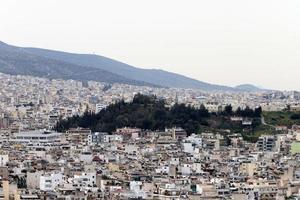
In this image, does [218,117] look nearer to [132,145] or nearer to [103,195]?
[132,145]

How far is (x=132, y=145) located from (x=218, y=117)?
15.7 m

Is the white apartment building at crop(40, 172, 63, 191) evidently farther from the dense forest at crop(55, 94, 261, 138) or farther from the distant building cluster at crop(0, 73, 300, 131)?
the distant building cluster at crop(0, 73, 300, 131)

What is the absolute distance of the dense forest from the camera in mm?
68125

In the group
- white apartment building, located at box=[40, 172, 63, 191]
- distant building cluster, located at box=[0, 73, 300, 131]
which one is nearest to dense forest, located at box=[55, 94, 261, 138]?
distant building cluster, located at box=[0, 73, 300, 131]

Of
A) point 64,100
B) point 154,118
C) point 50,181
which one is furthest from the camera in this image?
point 64,100

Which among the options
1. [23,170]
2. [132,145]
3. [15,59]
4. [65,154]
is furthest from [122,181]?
[15,59]

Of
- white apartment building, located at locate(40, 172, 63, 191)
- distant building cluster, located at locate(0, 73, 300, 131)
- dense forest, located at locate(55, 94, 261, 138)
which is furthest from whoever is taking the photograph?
distant building cluster, located at locate(0, 73, 300, 131)

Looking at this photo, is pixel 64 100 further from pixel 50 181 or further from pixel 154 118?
pixel 50 181

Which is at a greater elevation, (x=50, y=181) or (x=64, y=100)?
(x=64, y=100)

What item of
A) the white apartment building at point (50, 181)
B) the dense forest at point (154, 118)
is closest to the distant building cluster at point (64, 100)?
the dense forest at point (154, 118)

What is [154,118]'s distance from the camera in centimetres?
6931

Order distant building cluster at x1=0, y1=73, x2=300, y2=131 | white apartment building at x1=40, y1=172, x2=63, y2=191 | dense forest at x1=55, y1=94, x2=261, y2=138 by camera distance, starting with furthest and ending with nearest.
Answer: distant building cluster at x1=0, y1=73, x2=300, y2=131 → dense forest at x1=55, y1=94, x2=261, y2=138 → white apartment building at x1=40, y1=172, x2=63, y2=191

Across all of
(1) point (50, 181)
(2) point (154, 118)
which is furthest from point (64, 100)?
(1) point (50, 181)

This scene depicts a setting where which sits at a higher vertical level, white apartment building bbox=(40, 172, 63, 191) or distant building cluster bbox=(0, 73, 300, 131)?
distant building cluster bbox=(0, 73, 300, 131)
